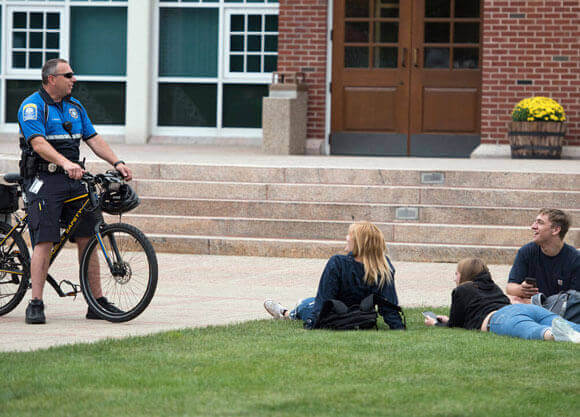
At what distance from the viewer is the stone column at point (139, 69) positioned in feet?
60.5

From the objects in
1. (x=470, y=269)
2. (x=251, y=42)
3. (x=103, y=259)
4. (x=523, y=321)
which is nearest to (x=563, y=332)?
(x=523, y=321)

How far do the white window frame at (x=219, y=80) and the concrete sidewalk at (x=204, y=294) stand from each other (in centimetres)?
714

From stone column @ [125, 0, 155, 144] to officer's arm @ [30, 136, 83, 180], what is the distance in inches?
449

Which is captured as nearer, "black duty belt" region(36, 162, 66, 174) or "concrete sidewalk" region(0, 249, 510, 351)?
"concrete sidewalk" region(0, 249, 510, 351)

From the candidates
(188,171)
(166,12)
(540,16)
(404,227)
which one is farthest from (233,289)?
(166,12)

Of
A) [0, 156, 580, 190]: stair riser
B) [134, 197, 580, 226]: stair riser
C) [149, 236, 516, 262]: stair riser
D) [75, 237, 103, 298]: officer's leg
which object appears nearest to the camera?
[75, 237, 103, 298]: officer's leg

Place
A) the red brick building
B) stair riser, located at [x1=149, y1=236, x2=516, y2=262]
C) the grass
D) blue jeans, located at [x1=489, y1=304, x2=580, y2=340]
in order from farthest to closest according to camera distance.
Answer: the red brick building
stair riser, located at [x1=149, y1=236, x2=516, y2=262]
blue jeans, located at [x1=489, y1=304, x2=580, y2=340]
the grass

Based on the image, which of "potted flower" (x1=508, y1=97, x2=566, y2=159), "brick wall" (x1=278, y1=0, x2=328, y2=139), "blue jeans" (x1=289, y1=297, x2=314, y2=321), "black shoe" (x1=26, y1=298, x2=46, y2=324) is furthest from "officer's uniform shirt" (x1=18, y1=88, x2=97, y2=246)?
"brick wall" (x1=278, y1=0, x2=328, y2=139)

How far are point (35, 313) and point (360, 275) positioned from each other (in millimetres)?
2220

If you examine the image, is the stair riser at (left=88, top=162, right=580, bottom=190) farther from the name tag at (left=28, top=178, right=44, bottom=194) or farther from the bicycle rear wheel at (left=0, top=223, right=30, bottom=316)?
the name tag at (left=28, top=178, right=44, bottom=194)

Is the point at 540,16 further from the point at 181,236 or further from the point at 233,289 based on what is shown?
the point at 233,289

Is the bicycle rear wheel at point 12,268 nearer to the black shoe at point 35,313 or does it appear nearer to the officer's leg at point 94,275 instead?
the black shoe at point 35,313

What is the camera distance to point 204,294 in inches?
352

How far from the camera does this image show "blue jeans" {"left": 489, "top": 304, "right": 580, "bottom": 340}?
666 cm
